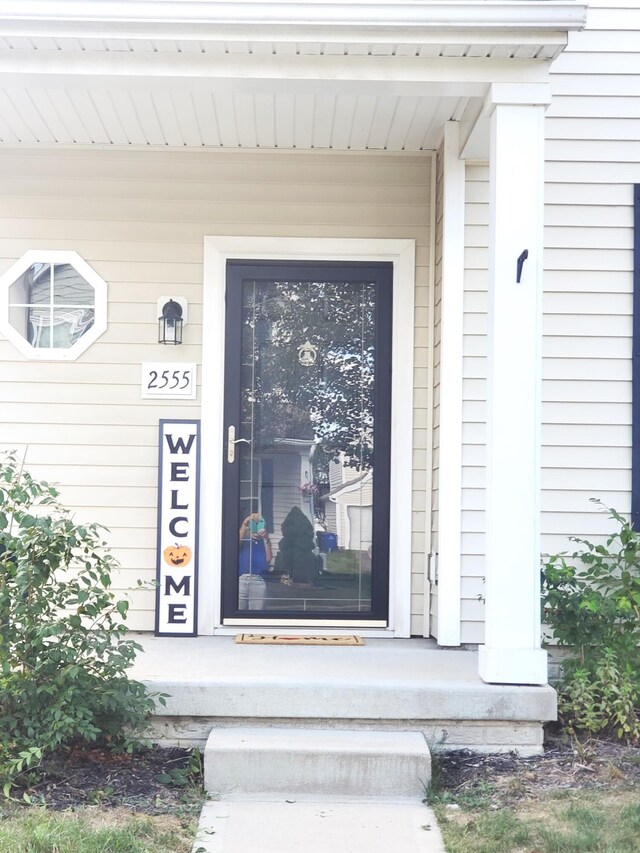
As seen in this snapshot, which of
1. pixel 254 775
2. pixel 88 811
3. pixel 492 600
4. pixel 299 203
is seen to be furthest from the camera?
pixel 299 203

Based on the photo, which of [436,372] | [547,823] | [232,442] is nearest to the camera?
[547,823]

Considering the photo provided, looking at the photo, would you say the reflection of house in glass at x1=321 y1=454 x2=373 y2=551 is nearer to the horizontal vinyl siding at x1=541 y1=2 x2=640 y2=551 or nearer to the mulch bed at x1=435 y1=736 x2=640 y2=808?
the horizontal vinyl siding at x1=541 y1=2 x2=640 y2=551

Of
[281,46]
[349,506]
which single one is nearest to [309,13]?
[281,46]

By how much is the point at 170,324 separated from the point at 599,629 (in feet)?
7.91

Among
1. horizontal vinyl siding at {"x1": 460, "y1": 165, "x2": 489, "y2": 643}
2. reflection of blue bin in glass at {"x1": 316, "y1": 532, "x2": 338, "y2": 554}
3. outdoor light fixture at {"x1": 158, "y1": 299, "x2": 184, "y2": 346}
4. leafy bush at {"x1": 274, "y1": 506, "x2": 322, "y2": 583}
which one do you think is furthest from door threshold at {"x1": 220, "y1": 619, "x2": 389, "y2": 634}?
outdoor light fixture at {"x1": 158, "y1": 299, "x2": 184, "y2": 346}

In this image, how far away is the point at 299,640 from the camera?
463cm

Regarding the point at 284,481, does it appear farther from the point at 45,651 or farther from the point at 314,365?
the point at 45,651

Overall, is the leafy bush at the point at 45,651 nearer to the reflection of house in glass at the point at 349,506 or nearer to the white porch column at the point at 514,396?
the white porch column at the point at 514,396

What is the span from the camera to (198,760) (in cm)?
353

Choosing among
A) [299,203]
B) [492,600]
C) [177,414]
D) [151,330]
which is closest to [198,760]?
[492,600]

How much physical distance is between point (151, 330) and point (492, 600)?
2.21 m

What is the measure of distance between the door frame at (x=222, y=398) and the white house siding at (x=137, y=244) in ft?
0.16

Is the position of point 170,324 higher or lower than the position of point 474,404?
higher

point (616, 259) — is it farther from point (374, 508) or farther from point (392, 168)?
point (374, 508)
